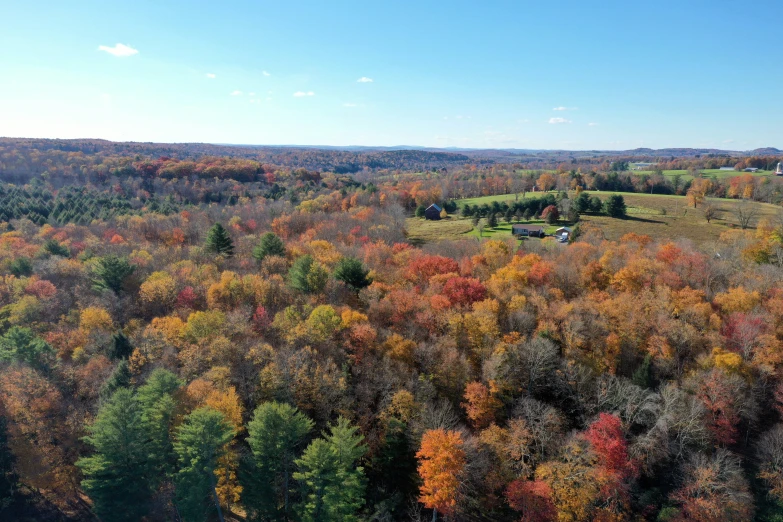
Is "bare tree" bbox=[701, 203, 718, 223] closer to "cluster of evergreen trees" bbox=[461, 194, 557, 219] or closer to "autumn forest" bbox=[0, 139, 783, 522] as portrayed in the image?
"autumn forest" bbox=[0, 139, 783, 522]

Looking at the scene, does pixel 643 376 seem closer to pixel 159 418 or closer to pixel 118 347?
pixel 159 418

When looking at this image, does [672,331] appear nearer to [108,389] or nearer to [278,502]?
[278,502]

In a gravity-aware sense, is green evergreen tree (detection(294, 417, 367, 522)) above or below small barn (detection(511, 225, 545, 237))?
below

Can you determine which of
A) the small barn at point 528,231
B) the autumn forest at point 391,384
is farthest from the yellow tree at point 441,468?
the small barn at point 528,231

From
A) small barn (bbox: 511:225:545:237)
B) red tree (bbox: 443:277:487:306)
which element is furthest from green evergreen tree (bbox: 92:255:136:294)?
small barn (bbox: 511:225:545:237)

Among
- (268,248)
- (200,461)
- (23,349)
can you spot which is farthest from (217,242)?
(200,461)

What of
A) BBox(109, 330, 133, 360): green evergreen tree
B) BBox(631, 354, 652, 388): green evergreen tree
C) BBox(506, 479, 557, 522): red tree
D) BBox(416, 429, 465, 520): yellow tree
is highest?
BBox(109, 330, 133, 360): green evergreen tree

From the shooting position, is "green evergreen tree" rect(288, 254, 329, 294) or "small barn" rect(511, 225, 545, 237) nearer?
"green evergreen tree" rect(288, 254, 329, 294)

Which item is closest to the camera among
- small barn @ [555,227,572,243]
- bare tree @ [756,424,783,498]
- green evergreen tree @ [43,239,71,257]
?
bare tree @ [756,424,783,498]
